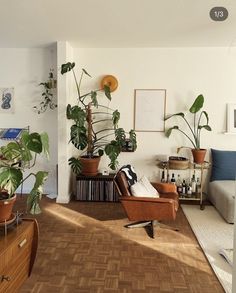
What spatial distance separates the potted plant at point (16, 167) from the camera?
194 centimetres

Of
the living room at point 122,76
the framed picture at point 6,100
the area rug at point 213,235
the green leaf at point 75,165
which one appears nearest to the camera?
the area rug at point 213,235

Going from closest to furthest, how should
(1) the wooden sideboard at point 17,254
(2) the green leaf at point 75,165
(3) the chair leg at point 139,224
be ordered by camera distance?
(1) the wooden sideboard at point 17,254, (3) the chair leg at point 139,224, (2) the green leaf at point 75,165

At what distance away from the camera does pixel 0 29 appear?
3.96 metres

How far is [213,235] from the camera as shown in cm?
352

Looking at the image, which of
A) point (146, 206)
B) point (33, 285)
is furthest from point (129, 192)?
point (33, 285)

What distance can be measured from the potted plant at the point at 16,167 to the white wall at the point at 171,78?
2.96m

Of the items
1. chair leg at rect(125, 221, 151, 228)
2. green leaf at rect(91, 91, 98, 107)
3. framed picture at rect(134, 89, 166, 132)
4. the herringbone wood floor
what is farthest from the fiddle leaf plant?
chair leg at rect(125, 221, 151, 228)

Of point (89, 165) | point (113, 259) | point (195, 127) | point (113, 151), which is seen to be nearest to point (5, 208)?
point (113, 259)

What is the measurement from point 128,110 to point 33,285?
3.17m

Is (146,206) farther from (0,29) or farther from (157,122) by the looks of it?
(0,29)

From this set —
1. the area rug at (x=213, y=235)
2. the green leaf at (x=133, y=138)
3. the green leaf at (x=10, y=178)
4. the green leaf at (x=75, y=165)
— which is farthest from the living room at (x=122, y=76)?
the green leaf at (x=10, y=178)

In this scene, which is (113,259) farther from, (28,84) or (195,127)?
(28,84)

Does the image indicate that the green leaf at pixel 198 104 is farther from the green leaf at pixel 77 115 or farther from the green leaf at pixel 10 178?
the green leaf at pixel 10 178

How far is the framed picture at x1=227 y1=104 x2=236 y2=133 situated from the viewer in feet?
15.5
